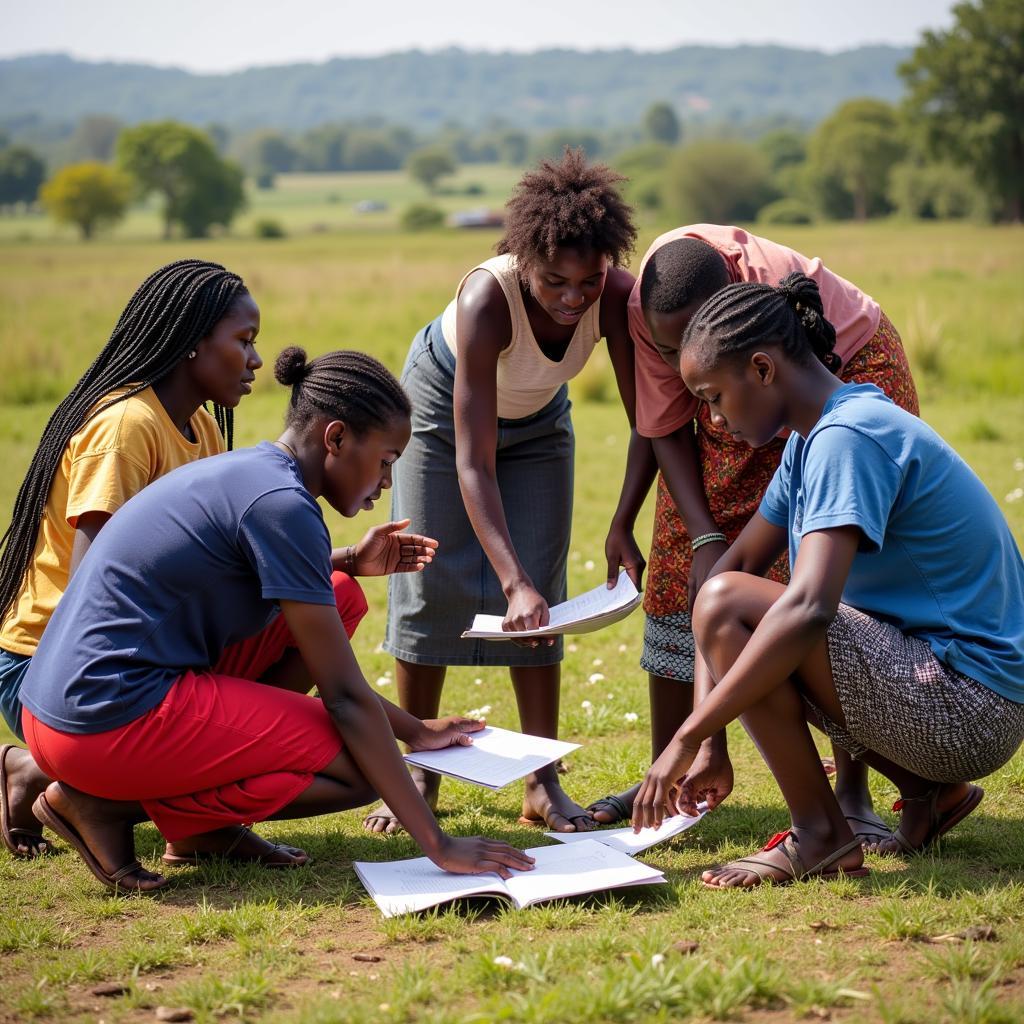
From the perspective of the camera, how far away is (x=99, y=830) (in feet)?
12.4

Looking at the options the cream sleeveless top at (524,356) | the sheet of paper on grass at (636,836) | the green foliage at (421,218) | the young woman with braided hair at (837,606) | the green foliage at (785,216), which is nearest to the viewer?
the young woman with braided hair at (837,606)

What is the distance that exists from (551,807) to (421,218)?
83.7 metres

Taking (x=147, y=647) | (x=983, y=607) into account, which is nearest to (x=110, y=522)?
(x=147, y=647)

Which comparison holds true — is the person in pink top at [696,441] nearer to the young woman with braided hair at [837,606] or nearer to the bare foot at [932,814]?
the bare foot at [932,814]

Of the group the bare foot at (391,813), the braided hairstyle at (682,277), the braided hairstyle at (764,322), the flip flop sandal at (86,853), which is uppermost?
the braided hairstyle at (682,277)

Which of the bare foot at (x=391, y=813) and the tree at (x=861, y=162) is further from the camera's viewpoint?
the tree at (x=861, y=162)

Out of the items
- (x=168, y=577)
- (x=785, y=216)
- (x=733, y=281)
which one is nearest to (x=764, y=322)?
(x=733, y=281)

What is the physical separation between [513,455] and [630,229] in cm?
95

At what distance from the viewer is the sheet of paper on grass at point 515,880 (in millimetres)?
3482

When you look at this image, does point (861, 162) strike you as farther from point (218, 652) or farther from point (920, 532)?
point (218, 652)

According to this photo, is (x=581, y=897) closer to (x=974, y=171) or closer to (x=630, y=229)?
(x=630, y=229)

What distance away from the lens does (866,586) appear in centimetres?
369

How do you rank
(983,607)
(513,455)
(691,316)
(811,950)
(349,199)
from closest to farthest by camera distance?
(811,950) → (983,607) → (691,316) → (513,455) → (349,199)

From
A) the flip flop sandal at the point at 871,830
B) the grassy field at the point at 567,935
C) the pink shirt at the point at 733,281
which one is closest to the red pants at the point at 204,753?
the grassy field at the point at 567,935
